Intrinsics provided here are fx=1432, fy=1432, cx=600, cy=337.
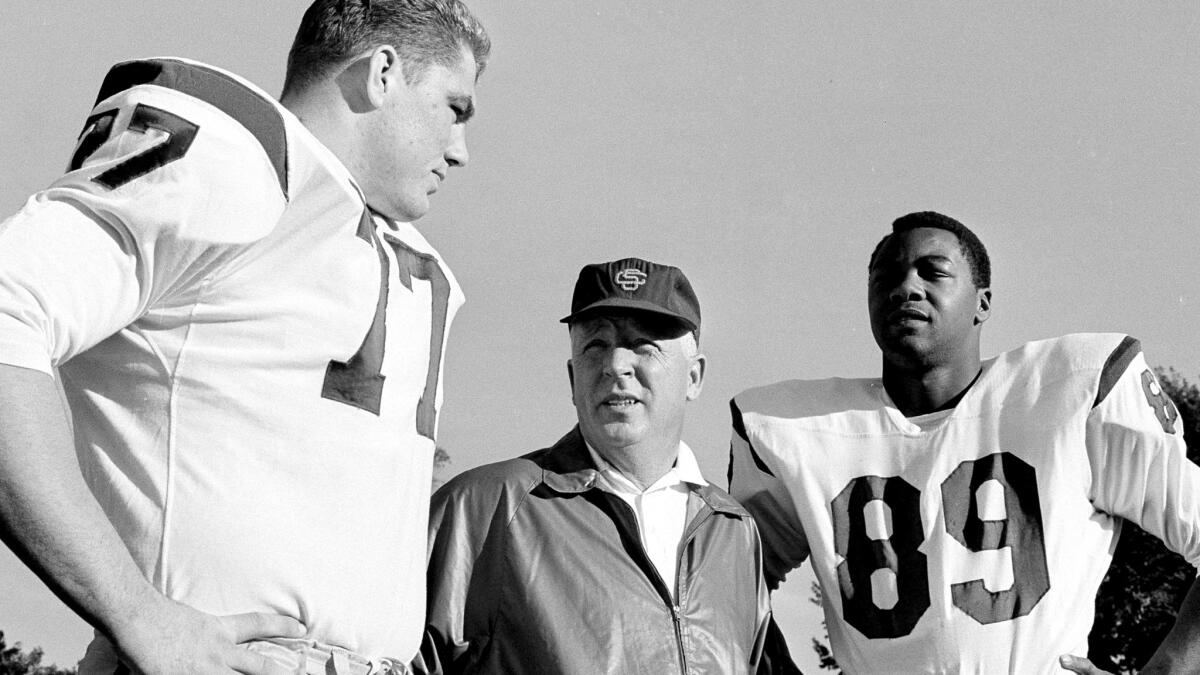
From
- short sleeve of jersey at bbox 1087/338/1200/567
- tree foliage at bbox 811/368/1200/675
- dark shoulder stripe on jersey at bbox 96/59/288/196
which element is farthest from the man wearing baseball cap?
tree foliage at bbox 811/368/1200/675

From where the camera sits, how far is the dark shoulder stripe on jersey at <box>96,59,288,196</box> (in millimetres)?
2053

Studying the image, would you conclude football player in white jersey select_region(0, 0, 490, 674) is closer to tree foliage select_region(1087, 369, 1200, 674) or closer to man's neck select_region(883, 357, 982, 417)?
man's neck select_region(883, 357, 982, 417)

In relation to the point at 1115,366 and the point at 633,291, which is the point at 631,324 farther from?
the point at 1115,366

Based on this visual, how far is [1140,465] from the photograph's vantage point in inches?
160

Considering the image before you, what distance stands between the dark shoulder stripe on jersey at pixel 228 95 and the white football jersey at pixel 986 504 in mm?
2454

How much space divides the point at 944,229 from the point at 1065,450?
2.63 feet

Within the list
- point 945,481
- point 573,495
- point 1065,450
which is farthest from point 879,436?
point 573,495

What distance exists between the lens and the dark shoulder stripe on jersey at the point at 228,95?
205 cm

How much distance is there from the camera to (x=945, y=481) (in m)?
4.11

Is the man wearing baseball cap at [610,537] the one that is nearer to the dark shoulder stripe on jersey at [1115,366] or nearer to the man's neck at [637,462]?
the man's neck at [637,462]

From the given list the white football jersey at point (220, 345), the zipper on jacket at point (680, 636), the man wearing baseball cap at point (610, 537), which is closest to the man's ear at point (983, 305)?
the man wearing baseball cap at point (610, 537)

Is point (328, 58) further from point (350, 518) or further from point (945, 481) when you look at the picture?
point (945, 481)

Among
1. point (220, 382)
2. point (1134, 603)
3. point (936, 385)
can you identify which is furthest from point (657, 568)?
point (1134, 603)

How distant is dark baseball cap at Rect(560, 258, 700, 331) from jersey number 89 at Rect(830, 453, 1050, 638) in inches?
28.8
